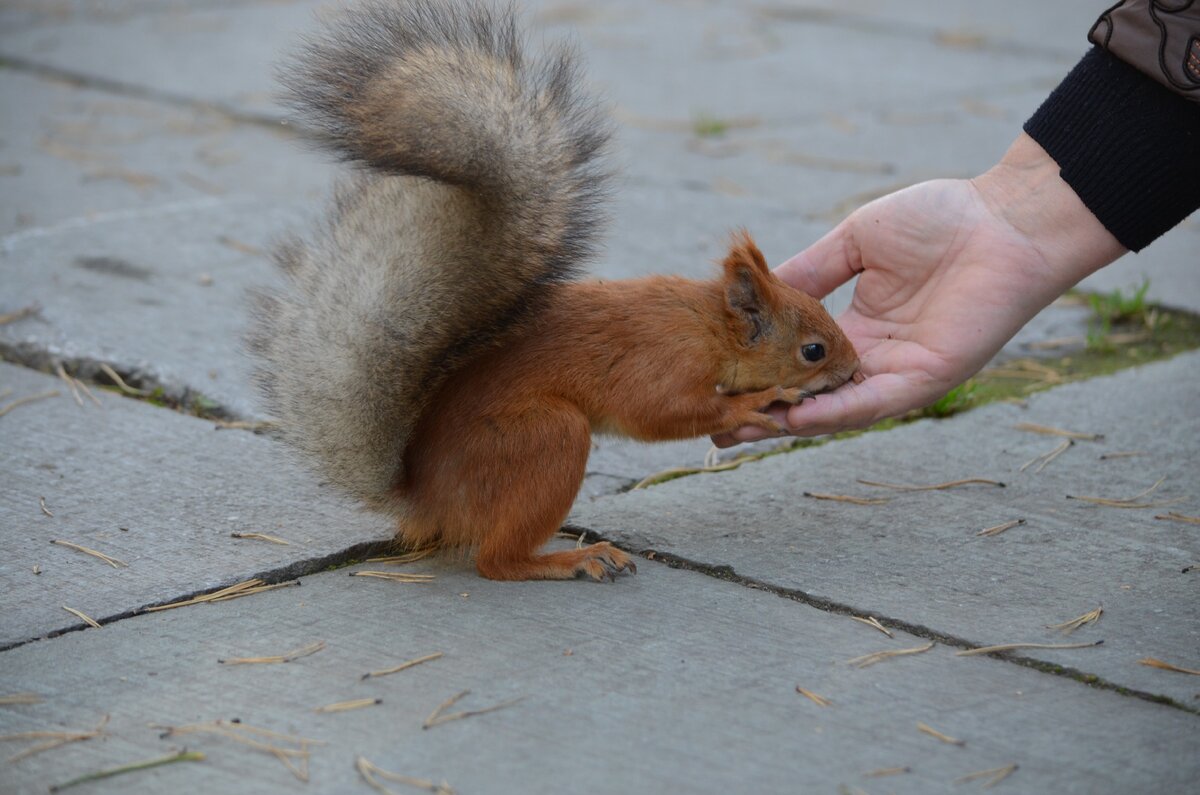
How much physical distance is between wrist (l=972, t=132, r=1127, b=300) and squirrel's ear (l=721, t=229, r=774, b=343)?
1.40 feet

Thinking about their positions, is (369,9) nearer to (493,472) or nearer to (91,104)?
(493,472)

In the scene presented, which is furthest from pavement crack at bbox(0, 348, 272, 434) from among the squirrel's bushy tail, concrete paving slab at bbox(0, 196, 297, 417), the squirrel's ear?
the squirrel's ear

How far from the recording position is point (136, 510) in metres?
2.16

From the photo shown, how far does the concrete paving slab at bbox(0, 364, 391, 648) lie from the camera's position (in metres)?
1.90

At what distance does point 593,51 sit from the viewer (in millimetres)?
5668

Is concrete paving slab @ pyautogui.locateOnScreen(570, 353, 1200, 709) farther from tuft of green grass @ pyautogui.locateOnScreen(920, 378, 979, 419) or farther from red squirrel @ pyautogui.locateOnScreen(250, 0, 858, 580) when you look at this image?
red squirrel @ pyautogui.locateOnScreen(250, 0, 858, 580)

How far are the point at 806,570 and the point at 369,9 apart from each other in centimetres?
102

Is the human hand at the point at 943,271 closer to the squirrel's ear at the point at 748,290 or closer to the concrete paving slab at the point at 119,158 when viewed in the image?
the squirrel's ear at the point at 748,290

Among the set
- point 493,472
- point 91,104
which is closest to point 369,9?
point 493,472

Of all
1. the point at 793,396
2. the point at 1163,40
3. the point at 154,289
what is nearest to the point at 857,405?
the point at 793,396

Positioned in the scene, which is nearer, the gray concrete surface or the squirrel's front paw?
the gray concrete surface

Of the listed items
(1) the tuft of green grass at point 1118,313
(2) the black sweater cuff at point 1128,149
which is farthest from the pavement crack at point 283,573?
(1) the tuft of green grass at point 1118,313

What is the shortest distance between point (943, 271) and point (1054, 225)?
0.19 metres

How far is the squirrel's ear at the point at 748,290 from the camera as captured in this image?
2143mm
